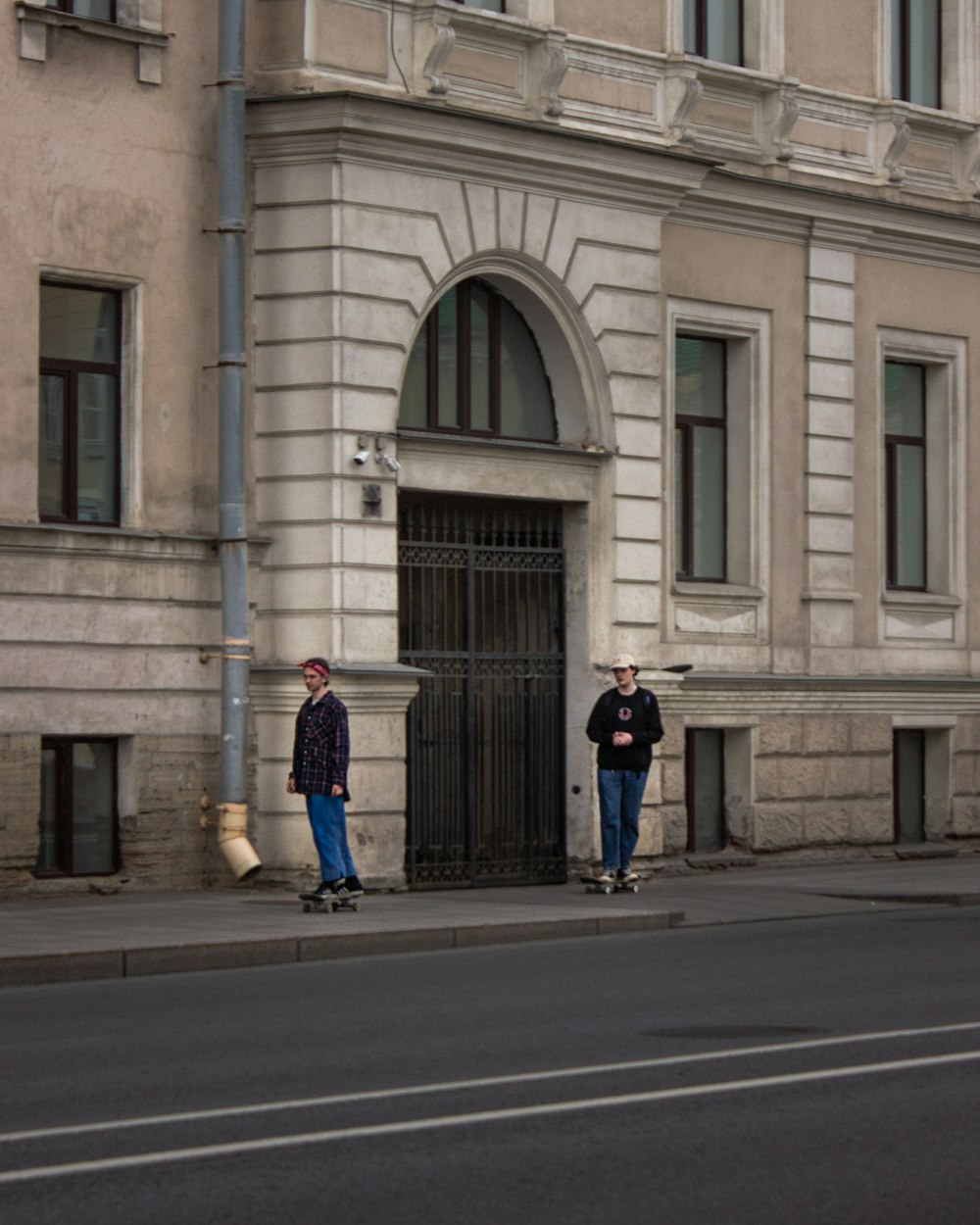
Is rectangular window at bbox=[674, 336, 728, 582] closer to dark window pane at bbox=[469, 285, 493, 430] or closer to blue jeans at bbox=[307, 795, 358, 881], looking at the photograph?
dark window pane at bbox=[469, 285, 493, 430]

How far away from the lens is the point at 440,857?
69.6 ft

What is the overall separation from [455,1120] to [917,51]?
64.6ft

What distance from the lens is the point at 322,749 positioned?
1791 centimetres

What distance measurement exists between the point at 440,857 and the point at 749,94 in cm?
805

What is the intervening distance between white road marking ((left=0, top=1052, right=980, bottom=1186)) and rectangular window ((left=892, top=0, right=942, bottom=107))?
17486mm

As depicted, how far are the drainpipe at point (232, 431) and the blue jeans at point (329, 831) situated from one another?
1.50 metres

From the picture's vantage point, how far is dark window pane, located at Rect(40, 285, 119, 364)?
19.2 metres

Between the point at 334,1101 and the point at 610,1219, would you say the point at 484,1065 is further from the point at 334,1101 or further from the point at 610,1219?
the point at 610,1219

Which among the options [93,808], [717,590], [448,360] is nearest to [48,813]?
[93,808]

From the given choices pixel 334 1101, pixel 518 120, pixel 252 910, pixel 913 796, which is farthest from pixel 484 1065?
pixel 913 796

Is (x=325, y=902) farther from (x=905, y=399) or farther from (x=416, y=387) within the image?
(x=905, y=399)

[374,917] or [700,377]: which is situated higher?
[700,377]

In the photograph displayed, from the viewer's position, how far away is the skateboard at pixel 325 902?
58.2ft

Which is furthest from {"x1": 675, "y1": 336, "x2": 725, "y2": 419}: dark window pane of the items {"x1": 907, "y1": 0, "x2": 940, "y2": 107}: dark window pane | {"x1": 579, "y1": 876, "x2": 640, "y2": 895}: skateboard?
{"x1": 579, "y1": 876, "x2": 640, "y2": 895}: skateboard
